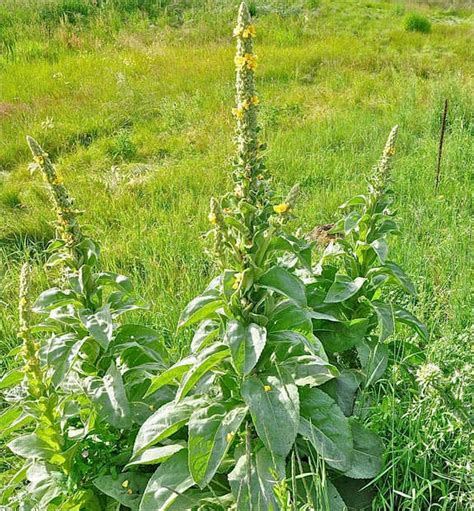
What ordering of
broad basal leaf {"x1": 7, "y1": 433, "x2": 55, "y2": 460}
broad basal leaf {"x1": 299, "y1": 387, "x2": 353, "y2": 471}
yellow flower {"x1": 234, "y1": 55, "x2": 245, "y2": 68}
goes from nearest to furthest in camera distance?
yellow flower {"x1": 234, "y1": 55, "x2": 245, "y2": 68}
broad basal leaf {"x1": 299, "y1": 387, "x2": 353, "y2": 471}
broad basal leaf {"x1": 7, "y1": 433, "x2": 55, "y2": 460}

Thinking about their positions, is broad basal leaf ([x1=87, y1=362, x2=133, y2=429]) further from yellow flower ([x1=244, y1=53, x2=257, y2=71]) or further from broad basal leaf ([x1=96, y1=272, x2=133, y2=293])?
yellow flower ([x1=244, y1=53, x2=257, y2=71])

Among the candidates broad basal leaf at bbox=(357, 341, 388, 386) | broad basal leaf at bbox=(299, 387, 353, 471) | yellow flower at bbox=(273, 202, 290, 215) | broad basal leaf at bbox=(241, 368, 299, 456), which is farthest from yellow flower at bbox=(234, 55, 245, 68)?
broad basal leaf at bbox=(357, 341, 388, 386)

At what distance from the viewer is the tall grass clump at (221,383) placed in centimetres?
166

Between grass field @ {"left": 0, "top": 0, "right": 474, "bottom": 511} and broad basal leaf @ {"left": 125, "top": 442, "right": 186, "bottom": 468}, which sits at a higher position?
broad basal leaf @ {"left": 125, "top": 442, "right": 186, "bottom": 468}

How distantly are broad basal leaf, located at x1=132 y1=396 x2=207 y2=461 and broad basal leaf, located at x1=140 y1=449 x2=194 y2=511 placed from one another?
0.10 meters

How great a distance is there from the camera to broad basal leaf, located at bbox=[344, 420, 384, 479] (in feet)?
5.93

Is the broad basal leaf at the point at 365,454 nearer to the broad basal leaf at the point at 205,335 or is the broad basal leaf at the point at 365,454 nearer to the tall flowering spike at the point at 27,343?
the broad basal leaf at the point at 205,335

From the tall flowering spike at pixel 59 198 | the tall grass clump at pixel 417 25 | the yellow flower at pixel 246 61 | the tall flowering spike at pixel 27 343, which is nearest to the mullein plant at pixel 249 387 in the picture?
the yellow flower at pixel 246 61

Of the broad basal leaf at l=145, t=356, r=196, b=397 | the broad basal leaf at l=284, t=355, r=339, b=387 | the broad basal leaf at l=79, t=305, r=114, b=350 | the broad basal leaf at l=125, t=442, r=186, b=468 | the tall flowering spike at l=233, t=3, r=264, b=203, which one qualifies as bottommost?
the broad basal leaf at l=125, t=442, r=186, b=468

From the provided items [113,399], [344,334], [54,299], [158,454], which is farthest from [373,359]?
→ [54,299]

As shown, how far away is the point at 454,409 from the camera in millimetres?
1792

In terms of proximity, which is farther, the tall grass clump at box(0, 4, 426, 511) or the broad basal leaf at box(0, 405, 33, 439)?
the broad basal leaf at box(0, 405, 33, 439)

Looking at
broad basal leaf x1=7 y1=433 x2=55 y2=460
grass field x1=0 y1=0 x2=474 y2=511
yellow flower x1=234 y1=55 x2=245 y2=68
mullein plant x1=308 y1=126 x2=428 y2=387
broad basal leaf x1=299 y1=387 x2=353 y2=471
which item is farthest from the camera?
grass field x1=0 y1=0 x2=474 y2=511

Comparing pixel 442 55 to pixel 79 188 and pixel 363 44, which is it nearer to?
pixel 363 44
